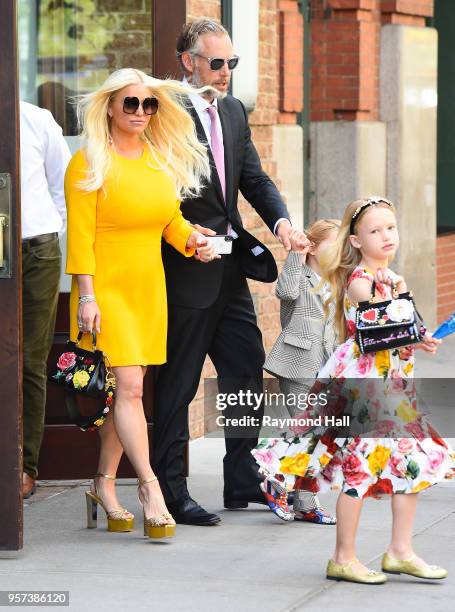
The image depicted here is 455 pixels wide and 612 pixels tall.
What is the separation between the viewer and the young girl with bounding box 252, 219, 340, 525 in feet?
22.0

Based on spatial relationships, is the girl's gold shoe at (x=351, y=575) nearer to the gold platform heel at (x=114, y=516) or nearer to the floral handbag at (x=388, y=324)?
the floral handbag at (x=388, y=324)

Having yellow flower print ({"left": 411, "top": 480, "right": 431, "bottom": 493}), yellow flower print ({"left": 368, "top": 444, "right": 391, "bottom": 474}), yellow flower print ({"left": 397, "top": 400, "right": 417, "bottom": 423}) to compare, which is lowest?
yellow flower print ({"left": 411, "top": 480, "right": 431, "bottom": 493})

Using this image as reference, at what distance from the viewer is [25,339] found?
23.4 ft

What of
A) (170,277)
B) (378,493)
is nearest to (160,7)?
(170,277)

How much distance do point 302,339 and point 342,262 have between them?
122cm

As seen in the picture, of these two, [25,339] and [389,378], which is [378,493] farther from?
[25,339]

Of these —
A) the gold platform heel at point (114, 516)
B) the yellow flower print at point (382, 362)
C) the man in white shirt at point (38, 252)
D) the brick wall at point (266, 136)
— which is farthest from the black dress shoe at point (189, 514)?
the brick wall at point (266, 136)

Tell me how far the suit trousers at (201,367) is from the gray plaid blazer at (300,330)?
115 mm

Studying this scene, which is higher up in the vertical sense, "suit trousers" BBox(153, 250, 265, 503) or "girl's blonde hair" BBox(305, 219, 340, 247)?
"girl's blonde hair" BBox(305, 219, 340, 247)

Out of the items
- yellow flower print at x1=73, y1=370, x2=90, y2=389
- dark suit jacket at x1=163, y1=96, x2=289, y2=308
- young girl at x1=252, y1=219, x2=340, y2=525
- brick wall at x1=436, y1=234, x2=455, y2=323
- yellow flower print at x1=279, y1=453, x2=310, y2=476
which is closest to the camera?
yellow flower print at x1=279, y1=453, x2=310, y2=476

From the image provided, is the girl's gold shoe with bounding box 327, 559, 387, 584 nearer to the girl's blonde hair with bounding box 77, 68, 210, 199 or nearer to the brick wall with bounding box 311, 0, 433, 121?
the girl's blonde hair with bounding box 77, 68, 210, 199

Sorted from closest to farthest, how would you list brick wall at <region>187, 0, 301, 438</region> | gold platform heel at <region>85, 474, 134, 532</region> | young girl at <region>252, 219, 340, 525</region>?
gold platform heel at <region>85, 474, 134, 532</region> → young girl at <region>252, 219, 340, 525</region> → brick wall at <region>187, 0, 301, 438</region>

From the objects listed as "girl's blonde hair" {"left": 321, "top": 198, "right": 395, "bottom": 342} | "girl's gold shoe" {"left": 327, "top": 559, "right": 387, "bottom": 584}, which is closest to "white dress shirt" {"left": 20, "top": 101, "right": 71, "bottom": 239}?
"girl's blonde hair" {"left": 321, "top": 198, "right": 395, "bottom": 342}

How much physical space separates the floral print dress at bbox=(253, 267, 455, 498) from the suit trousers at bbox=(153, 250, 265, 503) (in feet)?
2.97
